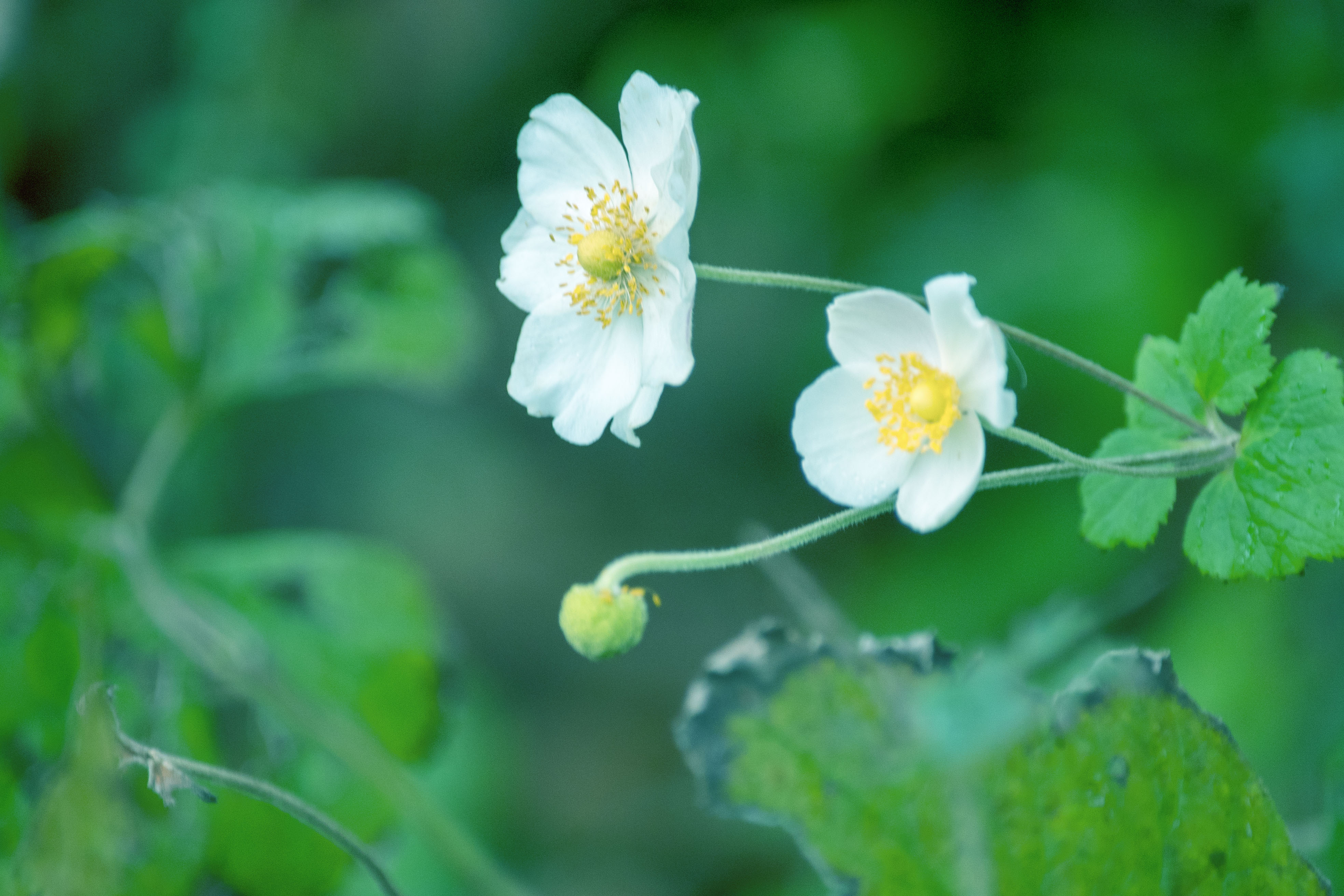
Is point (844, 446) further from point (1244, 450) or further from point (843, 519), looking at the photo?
point (1244, 450)

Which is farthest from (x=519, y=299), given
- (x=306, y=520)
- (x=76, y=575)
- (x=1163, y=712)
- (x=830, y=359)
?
(x=306, y=520)

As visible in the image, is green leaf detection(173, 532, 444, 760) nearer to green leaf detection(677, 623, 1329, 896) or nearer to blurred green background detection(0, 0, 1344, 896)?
blurred green background detection(0, 0, 1344, 896)

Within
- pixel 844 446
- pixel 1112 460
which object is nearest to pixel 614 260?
pixel 844 446

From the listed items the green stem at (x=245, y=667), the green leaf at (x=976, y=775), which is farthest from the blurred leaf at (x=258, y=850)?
the green leaf at (x=976, y=775)

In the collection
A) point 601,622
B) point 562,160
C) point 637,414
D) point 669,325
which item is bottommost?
point 601,622

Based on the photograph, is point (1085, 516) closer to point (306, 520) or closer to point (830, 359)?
point (830, 359)

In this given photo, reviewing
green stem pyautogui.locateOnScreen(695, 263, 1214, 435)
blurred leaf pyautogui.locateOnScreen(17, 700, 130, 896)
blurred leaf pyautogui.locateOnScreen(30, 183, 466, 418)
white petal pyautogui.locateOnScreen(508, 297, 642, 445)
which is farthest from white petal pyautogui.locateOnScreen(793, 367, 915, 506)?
blurred leaf pyautogui.locateOnScreen(30, 183, 466, 418)

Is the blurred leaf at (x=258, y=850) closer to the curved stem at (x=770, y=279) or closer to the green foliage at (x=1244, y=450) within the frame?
the curved stem at (x=770, y=279)
